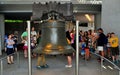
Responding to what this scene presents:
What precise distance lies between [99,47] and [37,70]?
11.8 feet

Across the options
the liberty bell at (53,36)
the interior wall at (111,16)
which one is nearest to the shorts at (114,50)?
the interior wall at (111,16)

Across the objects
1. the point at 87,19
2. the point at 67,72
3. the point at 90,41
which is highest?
the point at 87,19

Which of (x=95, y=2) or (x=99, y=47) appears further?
(x=95, y=2)

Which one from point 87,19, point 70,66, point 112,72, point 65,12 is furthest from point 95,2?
point 65,12

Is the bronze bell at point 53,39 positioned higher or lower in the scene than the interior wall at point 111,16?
lower

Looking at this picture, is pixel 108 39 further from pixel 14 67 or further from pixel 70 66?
pixel 14 67

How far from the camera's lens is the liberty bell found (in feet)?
15.1

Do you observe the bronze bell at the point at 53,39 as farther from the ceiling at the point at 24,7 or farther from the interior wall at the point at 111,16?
the ceiling at the point at 24,7

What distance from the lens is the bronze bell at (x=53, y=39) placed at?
4.62 meters

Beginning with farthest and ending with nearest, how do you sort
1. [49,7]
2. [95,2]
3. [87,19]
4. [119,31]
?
1. [87,19]
2. [95,2]
3. [119,31]
4. [49,7]

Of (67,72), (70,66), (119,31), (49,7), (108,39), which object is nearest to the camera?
(49,7)

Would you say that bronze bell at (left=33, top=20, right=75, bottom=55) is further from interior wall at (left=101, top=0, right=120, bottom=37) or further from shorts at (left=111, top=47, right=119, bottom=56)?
interior wall at (left=101, top=0, right=120, bottom=37)

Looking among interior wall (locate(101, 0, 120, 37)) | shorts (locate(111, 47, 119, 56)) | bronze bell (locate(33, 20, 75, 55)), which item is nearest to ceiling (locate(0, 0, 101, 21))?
interior wall (locate(101, 0, 120, 37))

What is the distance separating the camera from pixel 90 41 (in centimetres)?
1533
